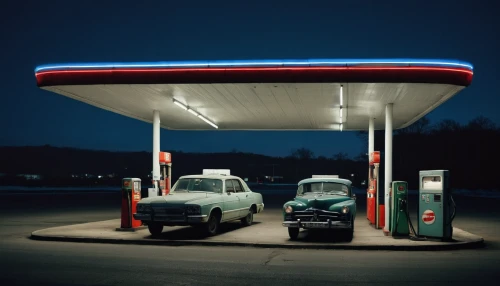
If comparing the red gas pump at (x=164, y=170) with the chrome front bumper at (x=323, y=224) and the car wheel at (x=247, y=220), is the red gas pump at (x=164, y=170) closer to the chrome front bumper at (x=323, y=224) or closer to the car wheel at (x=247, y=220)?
the car wheel at (x=247, y=220)

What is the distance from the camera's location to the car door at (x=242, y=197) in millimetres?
16594

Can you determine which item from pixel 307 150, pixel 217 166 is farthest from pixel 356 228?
pixel 307 150

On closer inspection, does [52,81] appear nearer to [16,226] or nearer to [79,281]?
[16,226]

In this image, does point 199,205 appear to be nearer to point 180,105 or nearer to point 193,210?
point 193,210

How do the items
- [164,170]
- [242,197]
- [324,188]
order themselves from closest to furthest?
[324,188] < [242,197] < [164,170]

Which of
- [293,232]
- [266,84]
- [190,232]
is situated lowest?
[190,232]

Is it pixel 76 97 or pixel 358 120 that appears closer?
pixel 76 97

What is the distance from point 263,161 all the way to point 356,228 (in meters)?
159

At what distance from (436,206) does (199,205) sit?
6.12m

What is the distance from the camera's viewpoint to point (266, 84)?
13922mm

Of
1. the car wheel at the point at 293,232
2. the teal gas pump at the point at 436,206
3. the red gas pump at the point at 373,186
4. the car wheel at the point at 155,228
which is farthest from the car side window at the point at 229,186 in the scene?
the teal gas pump at the point at 436,206

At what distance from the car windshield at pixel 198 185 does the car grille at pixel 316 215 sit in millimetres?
2921

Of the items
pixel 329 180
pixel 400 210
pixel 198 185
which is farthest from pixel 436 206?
pixel 198 185

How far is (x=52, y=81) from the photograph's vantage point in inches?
562
